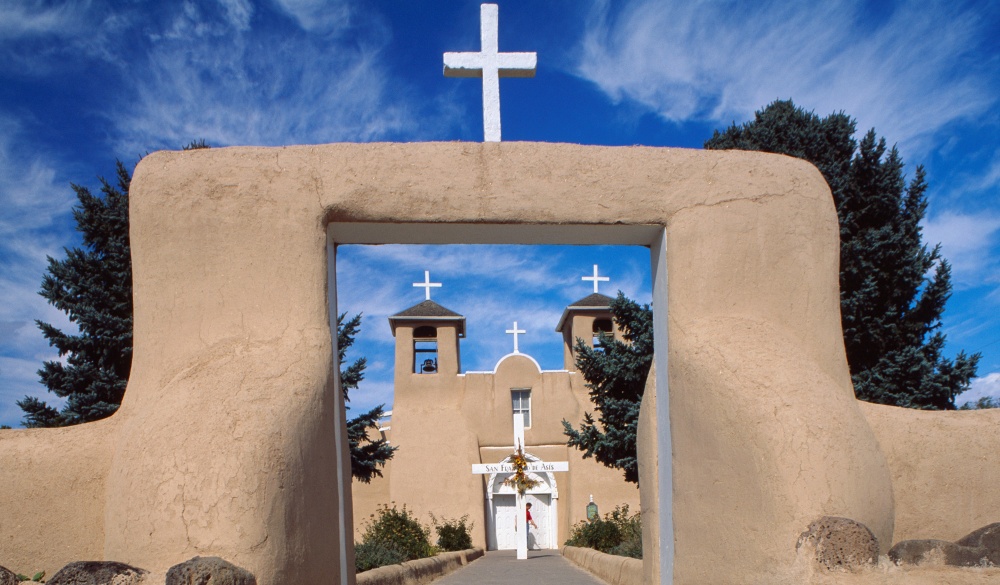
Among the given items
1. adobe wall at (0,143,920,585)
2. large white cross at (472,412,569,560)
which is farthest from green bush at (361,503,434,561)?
adobe wall at (0,143,920,585)

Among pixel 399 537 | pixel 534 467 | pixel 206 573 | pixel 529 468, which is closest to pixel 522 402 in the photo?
pixel 529 468

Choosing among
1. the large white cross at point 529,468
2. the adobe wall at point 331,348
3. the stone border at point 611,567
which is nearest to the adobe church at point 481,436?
the large white cross at point 529,468

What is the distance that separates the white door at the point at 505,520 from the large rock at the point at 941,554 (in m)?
20.4

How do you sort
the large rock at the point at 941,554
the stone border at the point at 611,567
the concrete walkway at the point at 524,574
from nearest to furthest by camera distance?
the large rock at the point at 941,554
the stone border at the point at 611,567
the concrete walkway at the point at 524,574

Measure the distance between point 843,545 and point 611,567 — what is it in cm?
793

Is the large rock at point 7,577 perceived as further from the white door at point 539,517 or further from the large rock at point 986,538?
the white door at point 539,517

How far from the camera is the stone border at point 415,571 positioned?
991 centimetres

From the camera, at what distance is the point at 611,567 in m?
12.4

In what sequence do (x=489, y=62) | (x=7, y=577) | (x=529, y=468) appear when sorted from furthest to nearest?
(x=529, y=468) → (x=489, y=62) → (x=7, y=577)

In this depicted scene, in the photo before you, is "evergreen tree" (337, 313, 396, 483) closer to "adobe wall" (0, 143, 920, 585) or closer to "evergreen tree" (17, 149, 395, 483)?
"evergreen tree" (17, 149, 395, 483)

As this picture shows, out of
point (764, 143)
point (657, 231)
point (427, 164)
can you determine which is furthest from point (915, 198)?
point (427, 164)

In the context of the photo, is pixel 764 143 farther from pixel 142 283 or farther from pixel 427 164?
pixel 142 283

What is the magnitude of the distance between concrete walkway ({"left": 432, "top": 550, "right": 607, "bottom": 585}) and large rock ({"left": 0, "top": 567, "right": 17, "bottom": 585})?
323 inches

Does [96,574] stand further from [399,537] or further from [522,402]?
[522,402]
